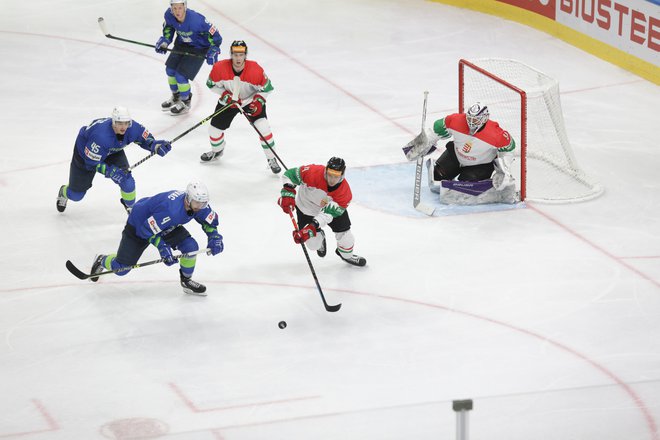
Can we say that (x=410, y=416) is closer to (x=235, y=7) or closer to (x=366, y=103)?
(x=366, y=103)

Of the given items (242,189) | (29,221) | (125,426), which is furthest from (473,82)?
(125,426)

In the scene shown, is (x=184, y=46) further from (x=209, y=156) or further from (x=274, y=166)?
(x=274, y=166)

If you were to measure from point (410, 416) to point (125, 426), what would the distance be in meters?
1.78

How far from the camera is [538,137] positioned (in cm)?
922

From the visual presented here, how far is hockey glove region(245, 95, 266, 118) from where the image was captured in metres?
8.96

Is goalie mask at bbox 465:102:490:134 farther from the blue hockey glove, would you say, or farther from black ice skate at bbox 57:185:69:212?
black ice skate at bbox 57:185:69:212

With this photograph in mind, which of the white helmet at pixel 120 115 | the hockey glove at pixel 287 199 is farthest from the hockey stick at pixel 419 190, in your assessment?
the white helmet at pixel 120 115

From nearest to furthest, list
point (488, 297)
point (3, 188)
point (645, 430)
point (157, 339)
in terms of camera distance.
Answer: point (645, 430), point (157, 339), point (488, 297), point (3, 188)

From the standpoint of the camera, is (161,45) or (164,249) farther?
(161,45)

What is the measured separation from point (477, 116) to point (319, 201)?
148 centimetres

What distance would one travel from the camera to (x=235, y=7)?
1351cm

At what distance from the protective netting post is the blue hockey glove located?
19.6 feet

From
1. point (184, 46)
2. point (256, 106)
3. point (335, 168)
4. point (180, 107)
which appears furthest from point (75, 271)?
point (184, 46)

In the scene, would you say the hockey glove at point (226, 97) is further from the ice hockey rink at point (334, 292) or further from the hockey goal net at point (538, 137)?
the hockey goal net at point (538, 137)
